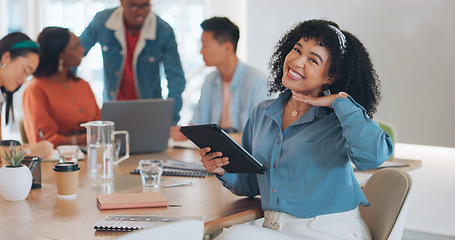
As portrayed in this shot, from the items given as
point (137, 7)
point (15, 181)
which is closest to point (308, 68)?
point (15, 181)

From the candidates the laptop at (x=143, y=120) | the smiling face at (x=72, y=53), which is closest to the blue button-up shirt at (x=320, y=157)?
the laptop at (x=143, y=120)

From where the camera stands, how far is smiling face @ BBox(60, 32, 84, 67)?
3193 millimetres

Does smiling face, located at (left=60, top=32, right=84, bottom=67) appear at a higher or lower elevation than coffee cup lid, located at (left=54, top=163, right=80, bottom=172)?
higher

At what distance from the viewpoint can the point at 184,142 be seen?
3172mm

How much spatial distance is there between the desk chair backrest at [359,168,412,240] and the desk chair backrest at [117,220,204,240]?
0.78 m

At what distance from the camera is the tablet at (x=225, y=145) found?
175cm

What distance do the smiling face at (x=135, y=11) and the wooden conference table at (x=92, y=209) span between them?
1758mm

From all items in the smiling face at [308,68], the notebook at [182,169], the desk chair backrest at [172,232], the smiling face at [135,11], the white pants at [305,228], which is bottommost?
the notebook at [182,169]

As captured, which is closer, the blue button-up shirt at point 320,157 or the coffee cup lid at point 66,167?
the blue button-up shirt at point 320,157

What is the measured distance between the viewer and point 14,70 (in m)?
2.79

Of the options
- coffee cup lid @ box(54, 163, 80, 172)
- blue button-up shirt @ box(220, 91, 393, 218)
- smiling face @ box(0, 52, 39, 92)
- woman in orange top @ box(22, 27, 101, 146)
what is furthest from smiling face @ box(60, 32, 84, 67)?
blue button-up shirt @ box(220, 91, 393, 218)

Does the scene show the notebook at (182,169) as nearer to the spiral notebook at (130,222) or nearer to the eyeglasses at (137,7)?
the spiral notebook at (130,222)

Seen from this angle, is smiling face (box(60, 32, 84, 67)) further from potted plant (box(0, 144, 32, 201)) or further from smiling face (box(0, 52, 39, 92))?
potted plant (box(0, 144, 32, 201))

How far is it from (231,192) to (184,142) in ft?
3.85
